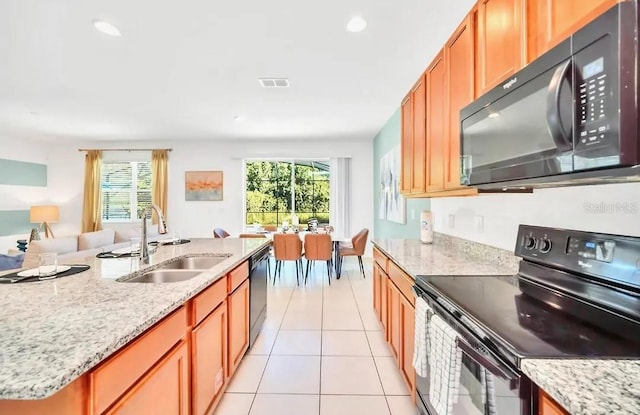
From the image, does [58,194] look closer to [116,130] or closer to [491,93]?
[116,130]

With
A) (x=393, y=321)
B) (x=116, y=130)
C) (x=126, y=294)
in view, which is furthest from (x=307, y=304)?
(x=116, y=130)

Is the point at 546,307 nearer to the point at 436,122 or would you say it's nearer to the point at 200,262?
the point at 436,122

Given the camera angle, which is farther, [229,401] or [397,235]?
[397,235]

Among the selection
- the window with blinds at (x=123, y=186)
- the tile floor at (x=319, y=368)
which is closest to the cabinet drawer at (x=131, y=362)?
the tile floor at (x=319, y=368)

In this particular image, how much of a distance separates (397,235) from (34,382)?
14.7ft

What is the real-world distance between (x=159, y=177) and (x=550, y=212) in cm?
687

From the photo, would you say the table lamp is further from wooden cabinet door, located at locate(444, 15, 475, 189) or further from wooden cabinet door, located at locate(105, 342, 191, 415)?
wooden cabinet door, located at locate(444, 15, 475, 189)

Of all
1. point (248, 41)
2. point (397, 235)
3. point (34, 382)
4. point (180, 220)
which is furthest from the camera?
point (180, 220)

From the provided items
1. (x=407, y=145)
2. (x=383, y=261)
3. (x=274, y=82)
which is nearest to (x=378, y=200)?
(x=407, y=145)

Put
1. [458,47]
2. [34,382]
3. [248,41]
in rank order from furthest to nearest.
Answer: [248,41] → [458,47] → [34,382]

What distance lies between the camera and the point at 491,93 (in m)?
1.31

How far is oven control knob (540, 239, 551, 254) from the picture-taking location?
138cm

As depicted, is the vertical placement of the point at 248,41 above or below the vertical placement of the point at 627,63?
above

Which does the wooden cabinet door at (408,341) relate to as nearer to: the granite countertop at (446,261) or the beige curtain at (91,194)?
the granite countertop at (446,261)
